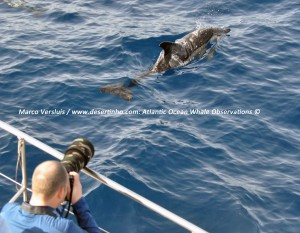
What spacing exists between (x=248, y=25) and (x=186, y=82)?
5.26m

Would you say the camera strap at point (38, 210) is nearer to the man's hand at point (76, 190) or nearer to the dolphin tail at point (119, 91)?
the man's hand at point (76, 190)

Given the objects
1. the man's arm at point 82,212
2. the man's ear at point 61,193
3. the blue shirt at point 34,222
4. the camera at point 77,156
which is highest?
the camera at point 77,156

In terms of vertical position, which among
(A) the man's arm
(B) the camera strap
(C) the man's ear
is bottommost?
(A) the man's arm

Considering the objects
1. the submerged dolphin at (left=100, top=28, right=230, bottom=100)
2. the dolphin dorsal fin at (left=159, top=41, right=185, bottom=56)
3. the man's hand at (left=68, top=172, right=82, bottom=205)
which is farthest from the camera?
the dolphin dorsal fin at (left=159, top=41, right=185, bottom=56)

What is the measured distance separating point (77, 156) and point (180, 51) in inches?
432

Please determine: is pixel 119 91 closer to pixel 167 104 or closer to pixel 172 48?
pixel 167 104

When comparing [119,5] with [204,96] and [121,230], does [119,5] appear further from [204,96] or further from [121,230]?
[121,230]

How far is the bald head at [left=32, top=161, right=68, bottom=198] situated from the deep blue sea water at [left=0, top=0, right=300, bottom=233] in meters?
4.12

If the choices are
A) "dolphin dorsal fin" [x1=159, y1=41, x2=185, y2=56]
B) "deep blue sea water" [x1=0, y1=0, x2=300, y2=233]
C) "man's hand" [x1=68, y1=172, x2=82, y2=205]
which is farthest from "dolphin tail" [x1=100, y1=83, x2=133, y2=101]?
"man's hand" [x1=68, y1=172, x2=82, y2=205]

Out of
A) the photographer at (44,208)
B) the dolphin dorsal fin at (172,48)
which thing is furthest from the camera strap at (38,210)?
the dolphin dorsal fin at (172,48)

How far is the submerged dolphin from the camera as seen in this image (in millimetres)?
12914

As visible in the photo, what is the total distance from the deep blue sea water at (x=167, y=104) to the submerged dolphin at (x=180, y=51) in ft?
0.96

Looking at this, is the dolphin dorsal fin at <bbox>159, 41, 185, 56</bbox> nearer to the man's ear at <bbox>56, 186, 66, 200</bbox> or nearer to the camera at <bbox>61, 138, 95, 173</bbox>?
the camera at <bbox>61, 138, 95, 173</bbox>

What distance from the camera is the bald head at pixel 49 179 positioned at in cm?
430
